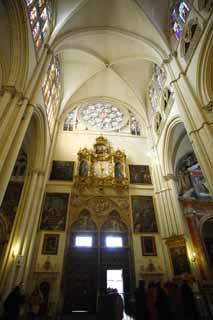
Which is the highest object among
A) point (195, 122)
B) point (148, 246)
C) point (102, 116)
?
point (102, 116)

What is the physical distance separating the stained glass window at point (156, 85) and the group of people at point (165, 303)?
11089mm

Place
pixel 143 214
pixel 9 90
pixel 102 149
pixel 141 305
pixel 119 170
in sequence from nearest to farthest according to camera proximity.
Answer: pixel 141 305 → pixel 9 90 → pixel 143 214 → pixel 119 170 → pixel 102 149

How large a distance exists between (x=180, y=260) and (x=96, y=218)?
479 centimetres

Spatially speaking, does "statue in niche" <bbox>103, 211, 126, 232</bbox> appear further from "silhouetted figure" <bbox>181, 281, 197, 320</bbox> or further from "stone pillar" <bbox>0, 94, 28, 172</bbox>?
"stone pillar" <bbox>0, 94, 28, 172</bbox>

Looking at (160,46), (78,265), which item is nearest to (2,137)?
(78,265)

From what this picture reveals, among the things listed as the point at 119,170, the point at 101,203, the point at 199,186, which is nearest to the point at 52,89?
the point at 119,170

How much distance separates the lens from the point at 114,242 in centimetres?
1058

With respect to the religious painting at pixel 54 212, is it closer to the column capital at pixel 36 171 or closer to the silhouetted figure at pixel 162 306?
the column capital at pixel 36 171

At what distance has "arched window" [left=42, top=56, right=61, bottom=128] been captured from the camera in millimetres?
11383

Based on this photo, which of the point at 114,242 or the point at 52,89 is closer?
the point at 114,242

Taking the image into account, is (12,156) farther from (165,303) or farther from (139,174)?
(139,174)

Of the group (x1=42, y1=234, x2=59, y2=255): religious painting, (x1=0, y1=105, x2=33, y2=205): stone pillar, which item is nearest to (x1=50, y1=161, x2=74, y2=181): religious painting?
(x1=42, y1=234, x2=59, y2=255): religious painting

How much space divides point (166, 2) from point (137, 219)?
1250 centimetres

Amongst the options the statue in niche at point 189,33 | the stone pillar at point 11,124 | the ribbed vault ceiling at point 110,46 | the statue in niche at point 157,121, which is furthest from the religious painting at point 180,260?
the ribbed vault ceiling at point 110,46
